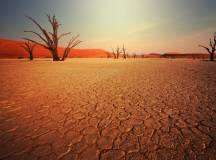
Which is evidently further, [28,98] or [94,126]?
[28,98]

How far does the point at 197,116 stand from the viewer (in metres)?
3.06

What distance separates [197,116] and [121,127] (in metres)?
1.78

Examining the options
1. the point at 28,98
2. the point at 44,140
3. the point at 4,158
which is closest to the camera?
the point at 4,158

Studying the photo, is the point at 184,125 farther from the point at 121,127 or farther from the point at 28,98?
the point at 28,98

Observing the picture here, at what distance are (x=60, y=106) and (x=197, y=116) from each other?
3.42 metres

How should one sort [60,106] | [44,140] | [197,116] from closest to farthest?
[44,140] < [197,116] < [60,106]

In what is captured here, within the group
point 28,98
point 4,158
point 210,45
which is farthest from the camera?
point 210,45

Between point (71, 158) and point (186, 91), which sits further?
point (186, 91)

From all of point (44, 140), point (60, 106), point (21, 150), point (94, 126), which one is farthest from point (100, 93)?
point (21, 150)

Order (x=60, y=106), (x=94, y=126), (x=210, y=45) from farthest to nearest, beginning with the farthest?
1. (x=210, y=45)
2. (x=60, y=106)
3. (x=94, y=126)

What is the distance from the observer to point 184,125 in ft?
8.94

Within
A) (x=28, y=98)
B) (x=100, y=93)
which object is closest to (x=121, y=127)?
(x=100, y=93)

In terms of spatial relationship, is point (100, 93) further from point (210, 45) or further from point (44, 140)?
point (210, 45)

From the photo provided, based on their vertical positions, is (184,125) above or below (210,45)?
below
